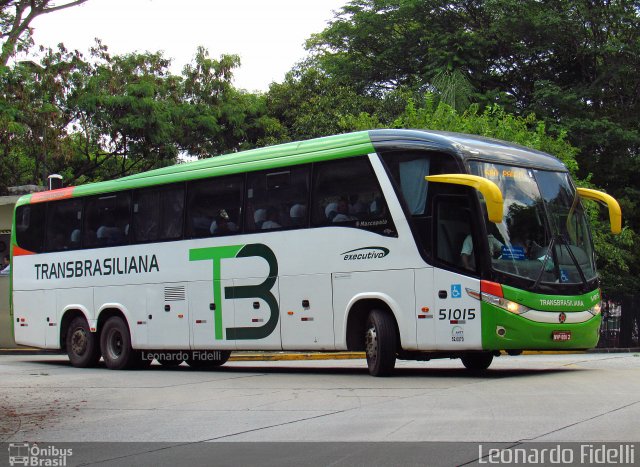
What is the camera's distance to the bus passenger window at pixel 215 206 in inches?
672

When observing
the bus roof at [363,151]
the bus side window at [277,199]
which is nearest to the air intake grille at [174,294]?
the bus roof at [363,151]

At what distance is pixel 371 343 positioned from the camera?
14.9 m

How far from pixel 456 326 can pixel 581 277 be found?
2084 mm

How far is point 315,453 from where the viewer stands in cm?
810

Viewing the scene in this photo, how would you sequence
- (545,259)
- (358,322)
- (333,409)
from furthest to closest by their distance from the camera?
(358,322) → (545,259) → (333,409)

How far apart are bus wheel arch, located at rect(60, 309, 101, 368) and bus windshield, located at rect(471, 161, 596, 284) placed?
32.1 ft

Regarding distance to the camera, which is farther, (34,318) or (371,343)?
(34,318)

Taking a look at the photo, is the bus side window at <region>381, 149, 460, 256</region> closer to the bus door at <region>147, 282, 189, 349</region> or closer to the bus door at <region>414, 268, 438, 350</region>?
the bus door at <region>414, 268, 438, 350</region>

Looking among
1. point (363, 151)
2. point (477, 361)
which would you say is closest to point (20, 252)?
point (363, 151)

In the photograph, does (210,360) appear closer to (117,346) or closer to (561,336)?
(117,346)

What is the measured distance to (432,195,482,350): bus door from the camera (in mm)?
13852

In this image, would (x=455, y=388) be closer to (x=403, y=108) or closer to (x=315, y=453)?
(x=315, y=453)

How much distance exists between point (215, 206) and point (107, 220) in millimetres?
3415

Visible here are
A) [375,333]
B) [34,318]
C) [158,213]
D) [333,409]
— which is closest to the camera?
[333,409]
